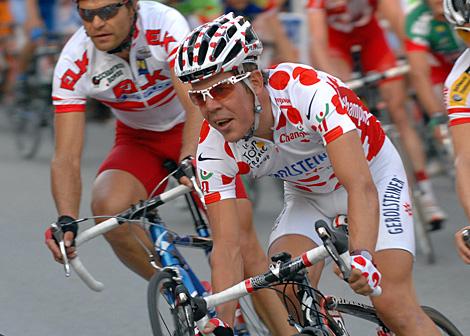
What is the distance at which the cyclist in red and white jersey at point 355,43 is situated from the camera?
31.7 ft

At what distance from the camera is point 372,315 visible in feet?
17.3

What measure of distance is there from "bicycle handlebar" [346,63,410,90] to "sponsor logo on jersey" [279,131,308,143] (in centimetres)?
436

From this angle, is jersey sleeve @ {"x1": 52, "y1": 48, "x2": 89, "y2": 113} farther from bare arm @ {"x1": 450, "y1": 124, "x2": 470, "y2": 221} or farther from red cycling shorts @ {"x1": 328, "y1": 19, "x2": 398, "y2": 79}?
red cycling shorts @ {"x1": 328, "y1": 19, "x2": 398, "y2": 79}

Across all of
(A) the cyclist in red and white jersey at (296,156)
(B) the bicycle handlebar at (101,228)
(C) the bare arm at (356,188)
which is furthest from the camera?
(B) the bicycle handlebar at (101,228)

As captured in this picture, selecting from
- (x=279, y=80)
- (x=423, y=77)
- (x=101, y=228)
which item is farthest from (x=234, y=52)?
(x=423, y=77)

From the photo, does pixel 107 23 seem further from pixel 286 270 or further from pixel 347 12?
pixel 347 12

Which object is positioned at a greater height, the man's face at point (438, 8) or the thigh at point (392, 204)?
the thigh at point (392, 204)

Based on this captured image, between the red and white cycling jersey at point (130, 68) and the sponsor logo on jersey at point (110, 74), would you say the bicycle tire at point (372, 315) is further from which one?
the sponsor logo on jersey at point (110, 74)

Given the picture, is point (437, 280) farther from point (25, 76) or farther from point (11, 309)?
point (25, 76)

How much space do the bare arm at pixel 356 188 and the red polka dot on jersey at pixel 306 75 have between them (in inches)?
12.6

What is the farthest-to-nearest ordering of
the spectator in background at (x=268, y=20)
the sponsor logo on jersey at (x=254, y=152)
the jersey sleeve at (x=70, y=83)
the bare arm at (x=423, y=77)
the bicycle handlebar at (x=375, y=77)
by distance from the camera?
the spectator in background at (x=268, y=20), the bicycle handlebar at (x=375, y=77), the bare arm at (x=423, y=77), the jersey sleeve at (x=70, y=83), the sponsor logo on jersey at (x=254, y=152)

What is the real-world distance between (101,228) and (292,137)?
3.50 feet

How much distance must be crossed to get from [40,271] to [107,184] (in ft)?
8.37

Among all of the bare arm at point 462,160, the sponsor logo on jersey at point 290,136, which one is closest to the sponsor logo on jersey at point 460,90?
the bare arm at point 462,160
